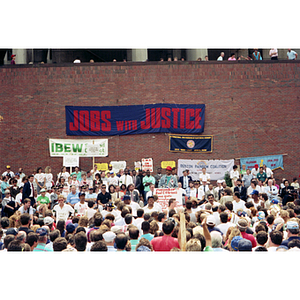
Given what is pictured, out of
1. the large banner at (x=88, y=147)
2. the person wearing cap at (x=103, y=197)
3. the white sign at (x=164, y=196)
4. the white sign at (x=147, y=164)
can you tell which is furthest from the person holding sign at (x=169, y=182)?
Answer: the large banner at (x=88, y=147)

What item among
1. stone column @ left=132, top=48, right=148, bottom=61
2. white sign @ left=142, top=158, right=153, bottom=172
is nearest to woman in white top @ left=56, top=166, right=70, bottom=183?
white sign @ left=142, top=158, right=153, bottom=172

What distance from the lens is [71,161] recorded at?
20.8 metres

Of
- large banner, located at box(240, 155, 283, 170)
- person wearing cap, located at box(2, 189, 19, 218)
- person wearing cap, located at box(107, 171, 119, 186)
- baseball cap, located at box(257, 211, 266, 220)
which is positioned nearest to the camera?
baseball cap, located at box(257, 211, 266, 220)

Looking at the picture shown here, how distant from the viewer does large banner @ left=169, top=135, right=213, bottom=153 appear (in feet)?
67.6

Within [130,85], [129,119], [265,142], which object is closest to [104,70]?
[130,85]

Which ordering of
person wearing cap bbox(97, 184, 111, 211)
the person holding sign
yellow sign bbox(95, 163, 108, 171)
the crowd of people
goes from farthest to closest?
yellow sign bbox(95, 163, 108, 171) → the person holding sign → person wearing cap bbox(97, 184, 111, 211) → the crowd of people

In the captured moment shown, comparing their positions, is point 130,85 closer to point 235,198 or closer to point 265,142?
point 265,142

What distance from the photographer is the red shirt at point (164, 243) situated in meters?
6.71

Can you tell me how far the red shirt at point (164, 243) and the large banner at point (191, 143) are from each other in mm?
13921

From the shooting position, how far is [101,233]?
6.80 metres

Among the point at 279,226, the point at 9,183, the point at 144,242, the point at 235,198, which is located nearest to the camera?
the point at 144,242

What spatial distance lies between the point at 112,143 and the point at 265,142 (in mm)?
8133

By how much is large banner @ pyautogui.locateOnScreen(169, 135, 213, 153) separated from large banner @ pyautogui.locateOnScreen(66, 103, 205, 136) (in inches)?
12.6

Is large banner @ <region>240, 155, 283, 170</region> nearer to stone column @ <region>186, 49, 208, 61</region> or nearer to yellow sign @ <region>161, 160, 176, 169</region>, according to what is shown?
yellow sign @ <region>161, 160, 176, 169</region>
